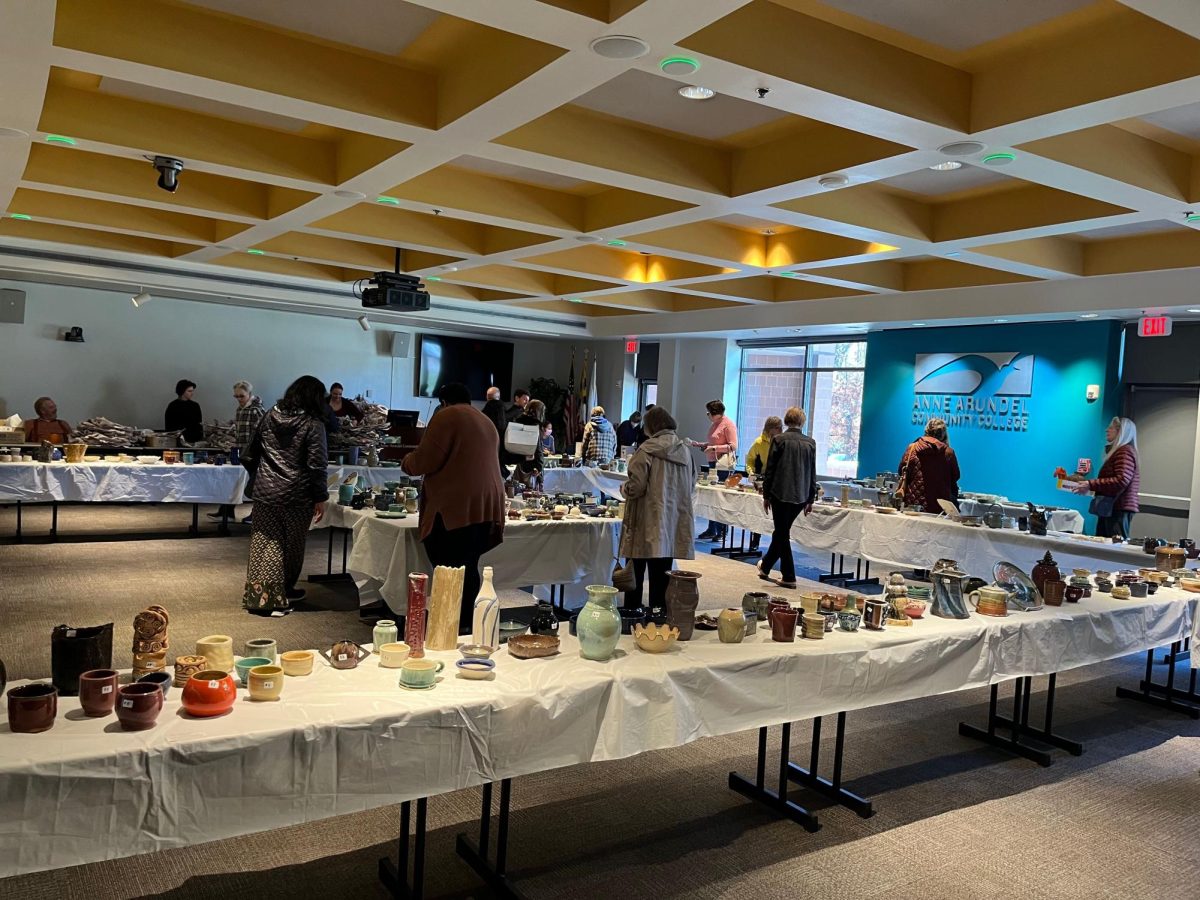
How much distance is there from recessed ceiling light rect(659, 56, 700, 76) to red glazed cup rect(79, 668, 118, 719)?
2598mm

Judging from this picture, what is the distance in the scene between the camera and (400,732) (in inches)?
83.7

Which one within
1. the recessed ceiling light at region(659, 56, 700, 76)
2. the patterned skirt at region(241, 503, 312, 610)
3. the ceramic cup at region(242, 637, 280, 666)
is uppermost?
the recessed ceiling light at region(659, 56, 700, 76)

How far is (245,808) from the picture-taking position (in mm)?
1936

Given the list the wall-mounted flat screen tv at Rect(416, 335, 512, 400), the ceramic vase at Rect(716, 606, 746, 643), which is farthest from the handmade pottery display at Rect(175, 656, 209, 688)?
the wall-mounted flat screen tv at Rect(416, 335, 512, 400)

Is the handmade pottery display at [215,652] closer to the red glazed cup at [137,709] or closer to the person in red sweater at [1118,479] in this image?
the red glazed cup at [137,709]

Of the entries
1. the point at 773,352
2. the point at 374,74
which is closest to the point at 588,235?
the point at 374,74

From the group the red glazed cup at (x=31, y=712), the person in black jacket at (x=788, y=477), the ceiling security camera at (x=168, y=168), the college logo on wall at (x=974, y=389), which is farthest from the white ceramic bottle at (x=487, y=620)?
the college logo on wall at (x=974, y=389)

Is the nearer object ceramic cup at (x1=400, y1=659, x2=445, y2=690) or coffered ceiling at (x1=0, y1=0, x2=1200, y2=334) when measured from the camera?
ceramic cup at (x1=400, y1=659, x2=445, y2=690)

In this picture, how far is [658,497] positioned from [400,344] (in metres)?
9.65

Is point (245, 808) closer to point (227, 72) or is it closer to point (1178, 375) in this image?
point (227, 72)

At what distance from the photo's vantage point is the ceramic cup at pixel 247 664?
2.23m

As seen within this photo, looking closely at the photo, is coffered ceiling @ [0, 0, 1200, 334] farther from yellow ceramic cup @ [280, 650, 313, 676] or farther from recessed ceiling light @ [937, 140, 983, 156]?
yellow ceramic cup @ [280, 650, 313, 676]

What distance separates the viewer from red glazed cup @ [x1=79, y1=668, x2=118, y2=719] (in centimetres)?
195

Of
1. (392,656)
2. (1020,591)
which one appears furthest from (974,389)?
(392,656)
